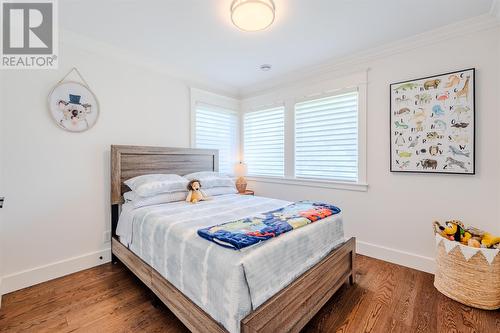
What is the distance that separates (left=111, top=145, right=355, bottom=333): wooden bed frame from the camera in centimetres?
134

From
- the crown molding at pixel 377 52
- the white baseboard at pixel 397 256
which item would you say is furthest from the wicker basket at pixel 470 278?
the crown molding at pixel 377 52

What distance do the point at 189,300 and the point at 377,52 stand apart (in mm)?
3088

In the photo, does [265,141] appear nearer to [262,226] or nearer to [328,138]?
[328,138]

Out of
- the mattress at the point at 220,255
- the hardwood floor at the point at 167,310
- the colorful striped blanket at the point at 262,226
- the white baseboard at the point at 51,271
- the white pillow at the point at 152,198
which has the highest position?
the white pillow at the point at 152,198

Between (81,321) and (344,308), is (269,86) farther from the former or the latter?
(81,321)

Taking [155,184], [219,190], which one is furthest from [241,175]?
[155,184]

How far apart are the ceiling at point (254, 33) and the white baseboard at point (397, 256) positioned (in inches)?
91.6

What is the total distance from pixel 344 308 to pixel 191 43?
2972 millimetres

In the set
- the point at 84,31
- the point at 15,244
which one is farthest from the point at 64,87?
the point at 15,244

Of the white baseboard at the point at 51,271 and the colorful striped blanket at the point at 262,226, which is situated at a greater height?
the colorful striped blanket at the point at 262,226

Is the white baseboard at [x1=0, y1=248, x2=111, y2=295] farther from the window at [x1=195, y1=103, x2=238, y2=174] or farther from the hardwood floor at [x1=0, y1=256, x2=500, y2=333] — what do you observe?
the window at [x1=195, y1=103, x2=238, y2=174]

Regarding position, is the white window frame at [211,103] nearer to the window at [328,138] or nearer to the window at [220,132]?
the window at [220,132]

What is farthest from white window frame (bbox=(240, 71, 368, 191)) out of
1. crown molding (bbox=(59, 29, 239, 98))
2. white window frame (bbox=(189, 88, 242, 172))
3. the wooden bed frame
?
the wooden bed frame

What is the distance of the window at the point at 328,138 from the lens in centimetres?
296
